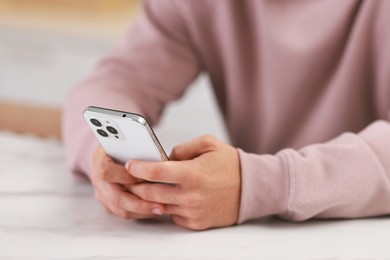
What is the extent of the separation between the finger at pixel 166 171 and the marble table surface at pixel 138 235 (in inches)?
2.3

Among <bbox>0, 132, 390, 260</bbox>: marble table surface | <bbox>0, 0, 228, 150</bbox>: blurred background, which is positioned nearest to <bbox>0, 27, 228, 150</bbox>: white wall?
<bbox>0, 0, 228, 150</bbox>: blurred background

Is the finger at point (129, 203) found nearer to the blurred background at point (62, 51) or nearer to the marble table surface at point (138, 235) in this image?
the marble table surface at point (138, 235)

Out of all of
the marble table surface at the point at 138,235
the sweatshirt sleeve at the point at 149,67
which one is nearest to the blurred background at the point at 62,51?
the sweatshirt sleeve at the point at 149,67

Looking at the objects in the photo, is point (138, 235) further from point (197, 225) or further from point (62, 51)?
point (62, 51)

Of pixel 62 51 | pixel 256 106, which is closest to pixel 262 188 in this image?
pixel 256 106

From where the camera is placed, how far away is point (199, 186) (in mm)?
641

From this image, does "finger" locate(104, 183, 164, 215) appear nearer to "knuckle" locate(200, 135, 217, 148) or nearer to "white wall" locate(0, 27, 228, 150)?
"knuckle" locate(200, 135, 217, 148)

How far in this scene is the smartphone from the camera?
0.61 meters

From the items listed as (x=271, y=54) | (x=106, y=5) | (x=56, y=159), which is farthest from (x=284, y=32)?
(x=106, y=5)

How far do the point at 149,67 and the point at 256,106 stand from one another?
169mm

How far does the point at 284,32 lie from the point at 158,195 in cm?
36

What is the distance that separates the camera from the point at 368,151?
680 mm

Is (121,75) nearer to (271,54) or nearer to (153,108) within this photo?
(153,108)

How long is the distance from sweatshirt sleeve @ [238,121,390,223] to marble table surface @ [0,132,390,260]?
0.8 inches
